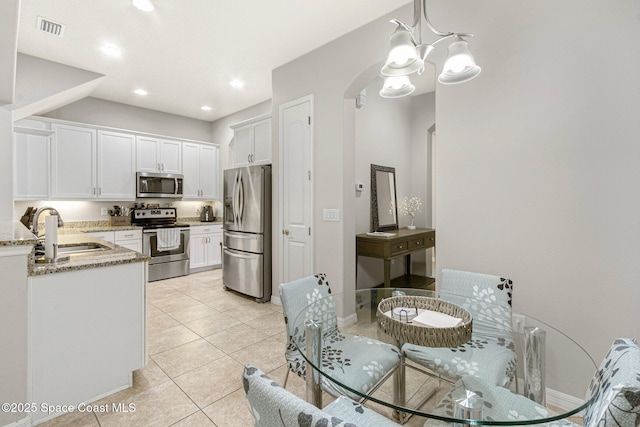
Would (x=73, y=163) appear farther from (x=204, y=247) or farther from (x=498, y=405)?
(x=498, y=405)

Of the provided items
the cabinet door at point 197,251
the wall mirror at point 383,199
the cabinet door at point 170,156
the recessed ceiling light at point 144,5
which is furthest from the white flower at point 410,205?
the cabinet door at point 170,156

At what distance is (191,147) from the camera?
18.5 feet

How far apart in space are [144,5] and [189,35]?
511 millimetres

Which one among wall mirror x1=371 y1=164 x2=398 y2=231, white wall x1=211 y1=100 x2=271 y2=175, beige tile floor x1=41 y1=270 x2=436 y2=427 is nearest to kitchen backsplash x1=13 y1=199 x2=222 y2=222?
white wall x1=211 y1=100 x2=271 y2=175

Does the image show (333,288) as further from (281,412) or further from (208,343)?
(281,412)

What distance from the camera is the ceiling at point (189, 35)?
8.38ft

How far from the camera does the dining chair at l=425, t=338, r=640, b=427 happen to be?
0.68 metres

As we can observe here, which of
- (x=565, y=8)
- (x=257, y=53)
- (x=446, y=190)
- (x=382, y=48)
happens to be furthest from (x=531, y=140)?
(x=257, y=53)

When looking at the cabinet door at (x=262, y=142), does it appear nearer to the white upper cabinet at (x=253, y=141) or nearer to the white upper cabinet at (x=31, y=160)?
the white upper cabinet at (x=253, y=141)

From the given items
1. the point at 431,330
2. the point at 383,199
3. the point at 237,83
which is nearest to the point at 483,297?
the point at 431,330

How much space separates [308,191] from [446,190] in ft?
5.04

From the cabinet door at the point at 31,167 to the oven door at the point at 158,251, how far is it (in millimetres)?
1376

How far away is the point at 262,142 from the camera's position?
402cm

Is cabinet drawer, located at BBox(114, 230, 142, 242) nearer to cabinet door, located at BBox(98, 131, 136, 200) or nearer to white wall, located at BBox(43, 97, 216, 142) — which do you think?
cabinet door, located at BBox(98, 131, 136, 200)
